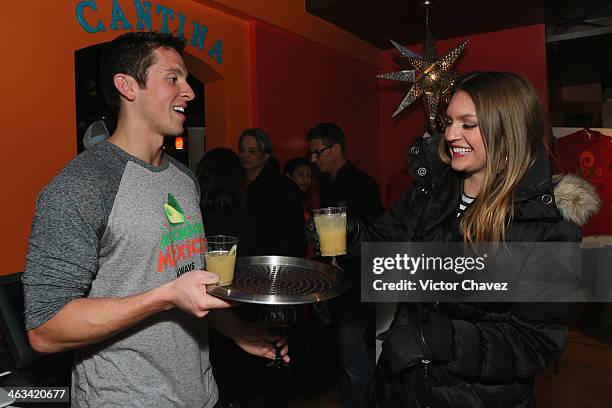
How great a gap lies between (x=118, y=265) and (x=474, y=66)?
594 cm

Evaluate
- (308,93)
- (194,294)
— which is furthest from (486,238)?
(308,93)

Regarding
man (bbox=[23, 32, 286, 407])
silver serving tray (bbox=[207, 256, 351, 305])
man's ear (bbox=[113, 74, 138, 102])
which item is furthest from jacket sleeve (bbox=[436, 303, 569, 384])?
man's ear (bbox=[113, 74, 138, 102])

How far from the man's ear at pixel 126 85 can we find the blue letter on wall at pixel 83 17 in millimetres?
1920

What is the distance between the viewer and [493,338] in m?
1.50

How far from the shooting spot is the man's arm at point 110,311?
A: 115 cm

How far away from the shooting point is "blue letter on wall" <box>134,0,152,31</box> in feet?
11.2

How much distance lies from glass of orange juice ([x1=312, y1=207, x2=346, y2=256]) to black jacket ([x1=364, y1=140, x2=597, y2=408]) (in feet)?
1.08

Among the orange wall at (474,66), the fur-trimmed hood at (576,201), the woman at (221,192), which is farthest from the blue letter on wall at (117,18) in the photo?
the orange wall at (474,66)

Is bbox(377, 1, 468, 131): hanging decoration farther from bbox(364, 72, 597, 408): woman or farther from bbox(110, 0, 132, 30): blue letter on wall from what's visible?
bbox(364, 72, 597, 408): woman

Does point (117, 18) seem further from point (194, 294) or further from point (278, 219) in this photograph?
point (194, 294)

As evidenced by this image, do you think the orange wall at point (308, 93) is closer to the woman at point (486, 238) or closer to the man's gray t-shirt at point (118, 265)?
the woman at point (486, 238)

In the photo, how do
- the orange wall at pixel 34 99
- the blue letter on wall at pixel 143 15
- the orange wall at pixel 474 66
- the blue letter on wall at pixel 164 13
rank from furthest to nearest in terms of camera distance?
the orange wall at pixel 474 66, the blue letter on wall at pixel 164 13, the blue letter on wall at pixel 143 15, the orange wall at pixel 34 99

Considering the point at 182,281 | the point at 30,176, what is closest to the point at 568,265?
the point at 182,281

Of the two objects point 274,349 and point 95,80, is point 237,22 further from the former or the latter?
point 274,349
